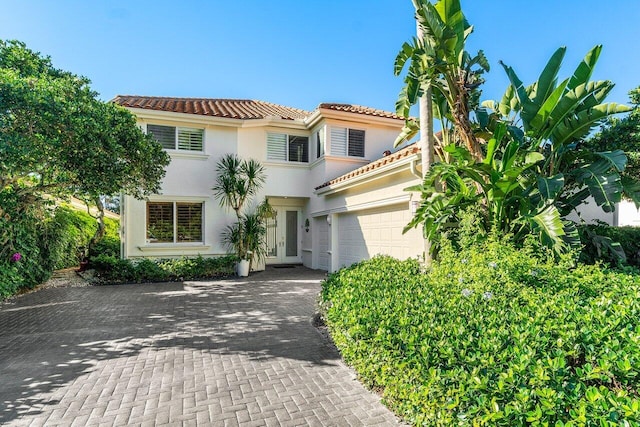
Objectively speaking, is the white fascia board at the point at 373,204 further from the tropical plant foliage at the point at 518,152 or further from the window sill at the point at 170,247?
the window sill at the point at 170,247

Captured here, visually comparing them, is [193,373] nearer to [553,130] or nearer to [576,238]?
[576,238]

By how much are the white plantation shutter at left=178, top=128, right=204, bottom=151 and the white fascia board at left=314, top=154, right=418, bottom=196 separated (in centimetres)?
544

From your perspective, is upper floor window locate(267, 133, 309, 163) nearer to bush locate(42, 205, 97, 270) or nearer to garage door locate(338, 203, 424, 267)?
garage door locate(338, 203, 424, 267)

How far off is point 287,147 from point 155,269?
7.60 meters

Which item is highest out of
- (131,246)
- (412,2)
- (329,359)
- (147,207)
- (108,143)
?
(412,2)

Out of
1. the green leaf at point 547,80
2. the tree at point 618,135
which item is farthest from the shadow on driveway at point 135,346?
the tree at point 618,135

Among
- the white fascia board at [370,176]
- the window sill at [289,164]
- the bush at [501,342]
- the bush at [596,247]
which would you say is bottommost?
the bush at [501,342]

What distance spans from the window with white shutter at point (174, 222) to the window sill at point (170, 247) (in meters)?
0.19

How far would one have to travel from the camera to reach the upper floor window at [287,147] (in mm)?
15177

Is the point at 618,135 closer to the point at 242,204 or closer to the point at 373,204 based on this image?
the point at 373,204

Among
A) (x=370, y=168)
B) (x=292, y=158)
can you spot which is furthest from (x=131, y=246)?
(x=370, y=168)

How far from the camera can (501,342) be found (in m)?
2.75

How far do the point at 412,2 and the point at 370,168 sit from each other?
204 inches

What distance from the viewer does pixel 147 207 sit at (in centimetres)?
1329
